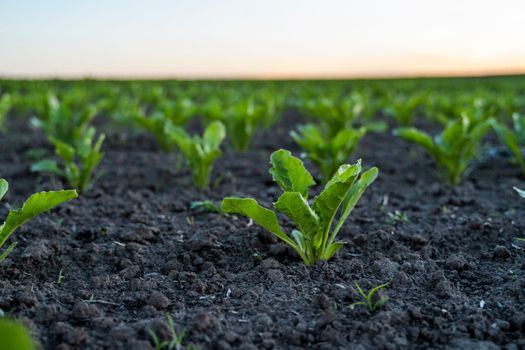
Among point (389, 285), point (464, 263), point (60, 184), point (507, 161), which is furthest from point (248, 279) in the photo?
point (507, 161)

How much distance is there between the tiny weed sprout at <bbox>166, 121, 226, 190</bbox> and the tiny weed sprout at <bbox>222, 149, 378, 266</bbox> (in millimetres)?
1405

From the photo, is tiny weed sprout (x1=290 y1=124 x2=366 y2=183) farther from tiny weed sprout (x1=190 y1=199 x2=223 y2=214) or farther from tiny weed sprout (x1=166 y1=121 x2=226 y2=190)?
tiny weed sprout (x1=190 y1=199 x2=223 y2=214)

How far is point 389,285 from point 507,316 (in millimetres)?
490


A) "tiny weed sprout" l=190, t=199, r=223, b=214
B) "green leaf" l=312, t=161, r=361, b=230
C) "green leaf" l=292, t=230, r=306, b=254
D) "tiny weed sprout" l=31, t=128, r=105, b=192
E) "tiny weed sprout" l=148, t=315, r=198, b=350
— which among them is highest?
"green leaf" l=312, t=161, r=361, b=230

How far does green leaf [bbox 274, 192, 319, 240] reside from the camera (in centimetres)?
Answer: 241

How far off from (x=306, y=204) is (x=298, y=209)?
0.04 m

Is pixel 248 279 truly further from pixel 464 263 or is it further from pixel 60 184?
pixel 60 184

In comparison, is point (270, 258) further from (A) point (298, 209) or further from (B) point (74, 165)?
(B) point (74, 165)

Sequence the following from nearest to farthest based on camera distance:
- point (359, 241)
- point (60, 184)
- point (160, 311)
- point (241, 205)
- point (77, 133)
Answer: point (160, 311), point (241, 205), point (359, 241), point (60, 184), point (77, 133)

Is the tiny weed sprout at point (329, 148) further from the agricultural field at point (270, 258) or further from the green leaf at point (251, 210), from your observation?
the green leaf at point (251, 210)

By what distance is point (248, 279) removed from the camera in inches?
103

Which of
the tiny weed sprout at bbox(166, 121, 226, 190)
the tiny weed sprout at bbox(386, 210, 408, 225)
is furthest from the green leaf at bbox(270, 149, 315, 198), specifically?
the tiny weed sprout at bbox(166, 121, 226, 190)

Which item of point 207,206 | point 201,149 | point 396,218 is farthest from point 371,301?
point 201,149

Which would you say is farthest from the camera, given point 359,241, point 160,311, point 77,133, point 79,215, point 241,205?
point 77,133
